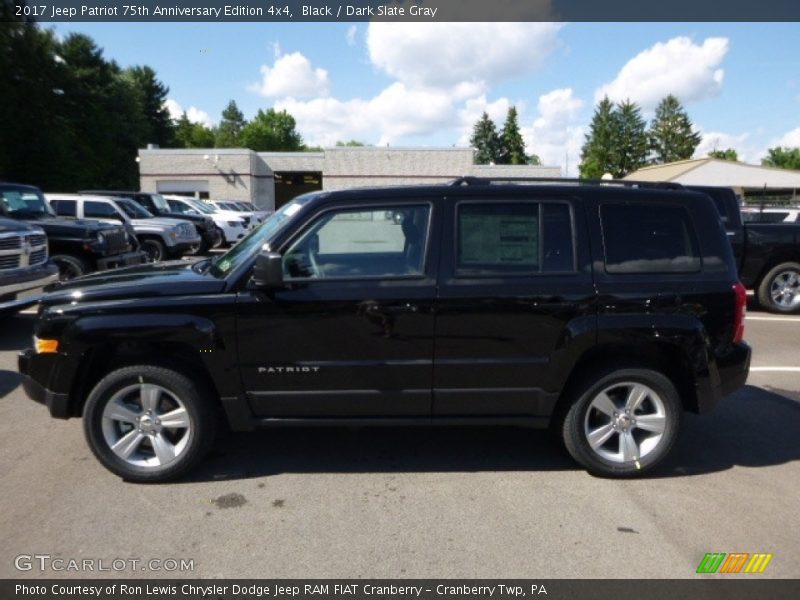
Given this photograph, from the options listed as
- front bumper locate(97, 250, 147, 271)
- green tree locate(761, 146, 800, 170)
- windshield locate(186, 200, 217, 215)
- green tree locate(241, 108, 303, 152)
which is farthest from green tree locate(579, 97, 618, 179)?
front bumper locate(97, 250, 147, 271)

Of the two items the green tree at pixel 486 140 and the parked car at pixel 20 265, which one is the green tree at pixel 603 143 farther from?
the parked car at pixel 20 265

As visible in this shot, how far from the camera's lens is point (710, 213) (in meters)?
4.12

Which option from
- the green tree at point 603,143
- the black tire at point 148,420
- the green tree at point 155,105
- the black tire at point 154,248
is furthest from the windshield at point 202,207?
the green tree at point 603,143

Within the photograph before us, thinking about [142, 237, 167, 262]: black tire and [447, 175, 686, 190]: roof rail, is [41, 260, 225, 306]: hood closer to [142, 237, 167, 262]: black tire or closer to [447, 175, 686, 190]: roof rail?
[447, 175, 686, 190]: roof rail

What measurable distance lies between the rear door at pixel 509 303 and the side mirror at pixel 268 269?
3.30 feet

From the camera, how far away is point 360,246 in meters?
4.05

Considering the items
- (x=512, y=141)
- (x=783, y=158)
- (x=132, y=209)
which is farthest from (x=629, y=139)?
(x=132, y=209)

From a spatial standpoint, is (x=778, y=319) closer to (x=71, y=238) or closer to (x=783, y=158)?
(x=71, y=238)

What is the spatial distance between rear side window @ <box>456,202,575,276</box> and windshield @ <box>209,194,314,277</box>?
1.09m

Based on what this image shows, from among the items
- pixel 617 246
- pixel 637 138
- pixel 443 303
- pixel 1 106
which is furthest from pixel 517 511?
pixel 637 138

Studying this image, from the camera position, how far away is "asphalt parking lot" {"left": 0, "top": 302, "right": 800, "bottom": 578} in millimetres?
3133

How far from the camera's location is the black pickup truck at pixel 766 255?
9977 mm

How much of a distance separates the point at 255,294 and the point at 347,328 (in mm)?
608
